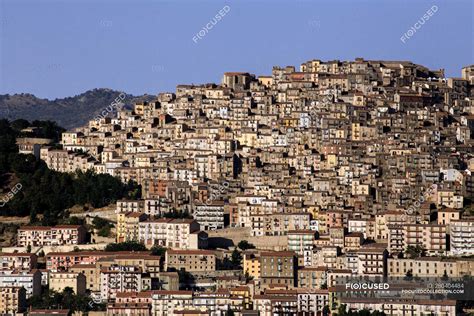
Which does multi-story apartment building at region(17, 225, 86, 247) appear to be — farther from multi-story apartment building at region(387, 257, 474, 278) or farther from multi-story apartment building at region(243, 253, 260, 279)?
multi-story apartment building at region(387, 257, 474, 278)

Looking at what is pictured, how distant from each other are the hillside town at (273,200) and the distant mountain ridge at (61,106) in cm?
3261

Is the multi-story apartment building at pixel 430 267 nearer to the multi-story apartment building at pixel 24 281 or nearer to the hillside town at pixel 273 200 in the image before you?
the hillside town at pixel 273 200

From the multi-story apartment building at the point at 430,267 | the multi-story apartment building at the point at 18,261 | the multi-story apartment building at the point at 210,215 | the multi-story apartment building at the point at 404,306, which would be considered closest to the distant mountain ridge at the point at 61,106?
the multi-story apartment building at the point at 210,215

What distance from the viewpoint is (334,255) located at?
4569cm

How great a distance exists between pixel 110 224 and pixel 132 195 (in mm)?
2160

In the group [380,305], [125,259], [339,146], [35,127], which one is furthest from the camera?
[35,127]

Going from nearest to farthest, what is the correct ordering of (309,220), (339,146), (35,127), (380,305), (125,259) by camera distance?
(380,305)
(125,259)
(309,220)
(339,146)
(35,127)

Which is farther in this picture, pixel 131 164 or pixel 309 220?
pixel 131 164

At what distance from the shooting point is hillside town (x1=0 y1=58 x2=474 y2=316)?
44.0 metres

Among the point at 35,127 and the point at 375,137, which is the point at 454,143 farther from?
the point at 35,127

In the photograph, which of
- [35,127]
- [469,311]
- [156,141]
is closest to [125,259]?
[469,311]

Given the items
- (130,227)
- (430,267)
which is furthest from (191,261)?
(430,267)

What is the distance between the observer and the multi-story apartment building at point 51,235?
48344 millimetres

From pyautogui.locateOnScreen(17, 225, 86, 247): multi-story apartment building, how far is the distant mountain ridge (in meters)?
→ 41.6
